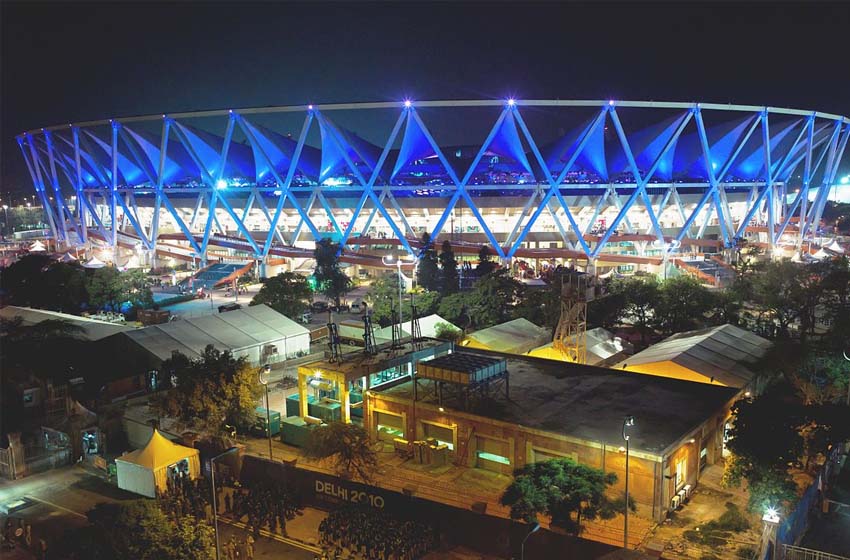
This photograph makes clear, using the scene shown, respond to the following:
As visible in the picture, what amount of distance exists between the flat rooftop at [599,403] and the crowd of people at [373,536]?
11.8 feet

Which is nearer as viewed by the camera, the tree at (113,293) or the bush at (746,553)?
the bush at (746,553)

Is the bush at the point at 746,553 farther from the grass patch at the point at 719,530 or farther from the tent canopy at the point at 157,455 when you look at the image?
the tent canopy at the point at 157,455

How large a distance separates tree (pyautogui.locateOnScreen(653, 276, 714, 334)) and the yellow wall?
9.62 meters

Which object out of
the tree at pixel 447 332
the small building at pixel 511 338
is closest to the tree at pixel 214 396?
the small building at pixel 511 338

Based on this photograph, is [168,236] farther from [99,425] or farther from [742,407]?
[742,407]

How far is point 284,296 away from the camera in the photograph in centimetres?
2953

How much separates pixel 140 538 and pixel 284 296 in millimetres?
20594

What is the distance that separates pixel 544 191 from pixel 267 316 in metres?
31.4

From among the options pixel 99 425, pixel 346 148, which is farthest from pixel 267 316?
pixel 346 148

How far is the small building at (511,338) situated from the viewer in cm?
2213

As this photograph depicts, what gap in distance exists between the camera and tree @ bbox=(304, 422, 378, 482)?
39.5 feet

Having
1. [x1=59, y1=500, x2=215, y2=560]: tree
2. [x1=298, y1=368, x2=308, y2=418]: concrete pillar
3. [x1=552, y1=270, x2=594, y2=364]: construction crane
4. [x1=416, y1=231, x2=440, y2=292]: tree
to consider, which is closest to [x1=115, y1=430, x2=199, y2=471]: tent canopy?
[x1=59, y1=500, x2=215, y2=560]: tree

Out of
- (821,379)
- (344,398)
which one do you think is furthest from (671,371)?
(344,398)

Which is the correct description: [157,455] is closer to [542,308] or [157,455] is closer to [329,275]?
[542,308]
